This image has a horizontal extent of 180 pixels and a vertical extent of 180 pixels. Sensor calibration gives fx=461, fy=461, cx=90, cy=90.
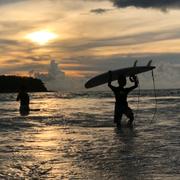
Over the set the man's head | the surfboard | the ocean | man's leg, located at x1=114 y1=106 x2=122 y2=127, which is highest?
the surfboard

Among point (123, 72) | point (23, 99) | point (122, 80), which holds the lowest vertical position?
point (23, 99)

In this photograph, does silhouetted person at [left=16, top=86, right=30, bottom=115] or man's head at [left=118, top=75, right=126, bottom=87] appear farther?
silhouetted person at [left=16, top=86, right=30, bottom=115]

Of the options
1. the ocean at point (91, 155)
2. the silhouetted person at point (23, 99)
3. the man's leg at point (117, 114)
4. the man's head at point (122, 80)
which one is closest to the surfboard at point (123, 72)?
the man's leg at point (117, 114)

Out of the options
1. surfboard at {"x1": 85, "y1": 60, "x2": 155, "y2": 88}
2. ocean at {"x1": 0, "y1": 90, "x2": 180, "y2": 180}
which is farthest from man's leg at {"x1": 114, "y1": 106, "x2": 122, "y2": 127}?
surfboard at {"x1": 85, "y1": 60, "x2": 155, "y2": 88}

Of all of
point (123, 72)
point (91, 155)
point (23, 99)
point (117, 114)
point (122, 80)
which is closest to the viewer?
point (91, 155)

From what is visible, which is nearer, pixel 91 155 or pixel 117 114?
pixel 91 155

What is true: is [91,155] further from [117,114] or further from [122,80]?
[117,114]

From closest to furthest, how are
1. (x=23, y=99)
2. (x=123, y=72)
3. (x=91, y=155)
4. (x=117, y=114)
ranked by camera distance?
(x=91, y=155) < (x=117, y=114) < (x=123, y=72) < (x=23, y=99)

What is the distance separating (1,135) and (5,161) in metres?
5.39

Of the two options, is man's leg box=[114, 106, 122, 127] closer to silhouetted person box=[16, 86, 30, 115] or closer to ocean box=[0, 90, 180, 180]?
ocean box=[0, 90, 180, 180]

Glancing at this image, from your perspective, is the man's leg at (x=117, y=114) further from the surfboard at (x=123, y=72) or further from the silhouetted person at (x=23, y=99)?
the silhouetted person at (x=23, y=99)

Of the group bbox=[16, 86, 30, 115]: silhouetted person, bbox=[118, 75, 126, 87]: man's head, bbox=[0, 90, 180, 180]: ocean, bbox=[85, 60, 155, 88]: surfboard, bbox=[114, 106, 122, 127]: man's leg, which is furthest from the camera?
bbox=[16, 86, 30, 115]: silhouetted person

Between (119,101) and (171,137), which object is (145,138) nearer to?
(171,137)

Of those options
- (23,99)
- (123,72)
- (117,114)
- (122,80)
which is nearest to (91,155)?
(122,80)
